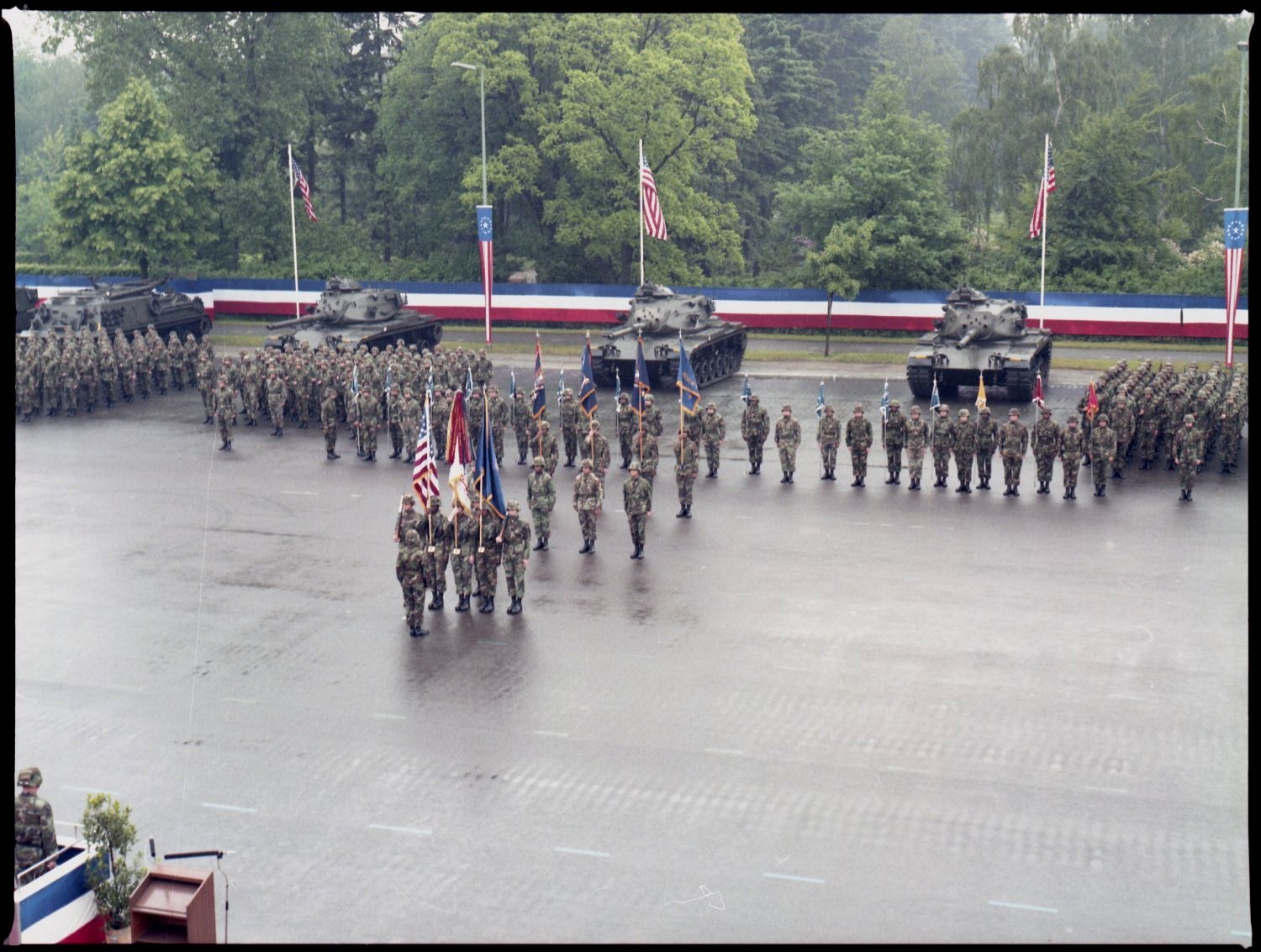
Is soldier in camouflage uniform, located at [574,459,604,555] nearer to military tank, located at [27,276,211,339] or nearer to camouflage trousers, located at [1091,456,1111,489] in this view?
camouflage trousers, located at [1091,456,1111,489]

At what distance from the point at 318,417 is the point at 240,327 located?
56.4 feet

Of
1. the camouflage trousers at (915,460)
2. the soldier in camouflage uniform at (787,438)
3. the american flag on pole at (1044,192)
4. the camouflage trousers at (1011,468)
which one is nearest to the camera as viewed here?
the camouflage trousers at (1011,468)

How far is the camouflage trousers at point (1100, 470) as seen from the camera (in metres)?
21.0

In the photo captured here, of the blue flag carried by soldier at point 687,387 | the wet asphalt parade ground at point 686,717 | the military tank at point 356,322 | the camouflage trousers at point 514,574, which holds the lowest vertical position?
the wet asphalt parade ground at point 686,717

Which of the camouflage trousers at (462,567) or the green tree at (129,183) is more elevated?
the green tree at (129,183)

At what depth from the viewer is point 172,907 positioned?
774 cm

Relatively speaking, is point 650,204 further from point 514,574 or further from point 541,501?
point 514,574

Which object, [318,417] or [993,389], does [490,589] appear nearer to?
[318,417]

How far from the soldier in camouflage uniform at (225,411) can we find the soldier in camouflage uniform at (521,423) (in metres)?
4.63

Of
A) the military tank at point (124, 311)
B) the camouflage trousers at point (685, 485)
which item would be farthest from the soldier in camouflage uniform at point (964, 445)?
the military tank at point (124, 311)

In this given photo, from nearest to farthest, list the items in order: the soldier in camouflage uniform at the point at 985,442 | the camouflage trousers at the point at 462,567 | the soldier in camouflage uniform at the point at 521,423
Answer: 1. the camouflage trousers at the point at 462,567
2. the soldier in camouflage uniform at the point at 985,442
3. the soldier in camouflage uniform at the point at 521,423

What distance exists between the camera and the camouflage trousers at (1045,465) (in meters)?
21.3

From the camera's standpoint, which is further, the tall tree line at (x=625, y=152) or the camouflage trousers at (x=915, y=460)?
the tall tree line at (x=625, y=152)

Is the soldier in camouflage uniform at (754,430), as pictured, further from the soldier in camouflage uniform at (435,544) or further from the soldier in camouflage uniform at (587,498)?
the soldier in camouflage uniform at (435,544)
